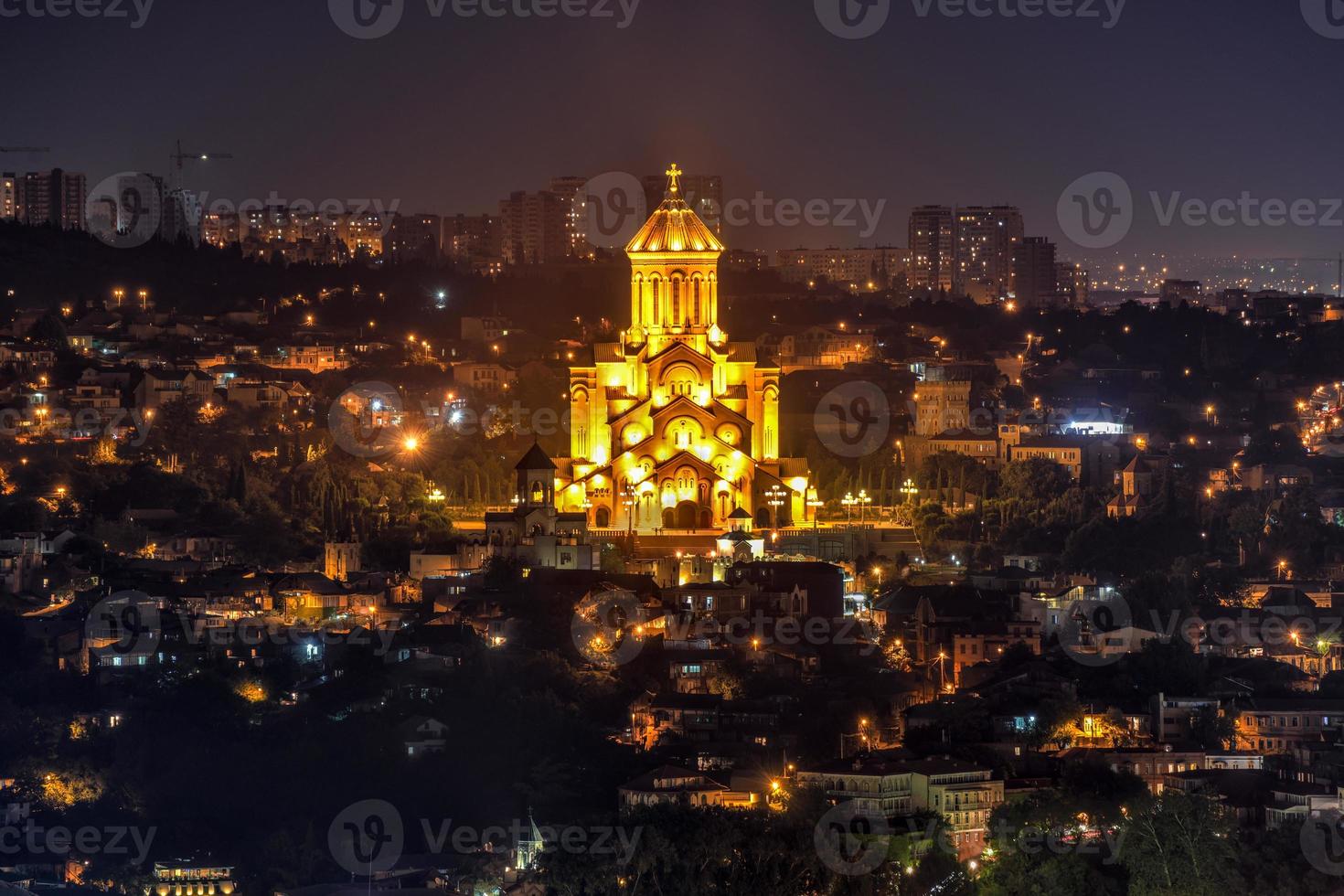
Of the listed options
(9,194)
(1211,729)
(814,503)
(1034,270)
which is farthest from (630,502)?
(1034,270)

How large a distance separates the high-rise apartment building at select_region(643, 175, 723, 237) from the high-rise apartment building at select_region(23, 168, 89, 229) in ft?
45.5

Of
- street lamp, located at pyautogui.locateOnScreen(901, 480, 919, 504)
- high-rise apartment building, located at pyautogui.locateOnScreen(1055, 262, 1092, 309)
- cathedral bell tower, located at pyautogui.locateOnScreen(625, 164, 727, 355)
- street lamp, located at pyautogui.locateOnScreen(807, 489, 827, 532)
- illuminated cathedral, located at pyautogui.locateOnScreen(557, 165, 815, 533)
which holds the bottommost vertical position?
street lamp, located at pyautogui.locateOnScreen(807, 489, 827, 532)

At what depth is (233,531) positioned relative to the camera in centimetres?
3994

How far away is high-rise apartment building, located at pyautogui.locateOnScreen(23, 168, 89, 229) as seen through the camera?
69438 millimetres

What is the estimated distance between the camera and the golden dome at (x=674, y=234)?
43844 mm

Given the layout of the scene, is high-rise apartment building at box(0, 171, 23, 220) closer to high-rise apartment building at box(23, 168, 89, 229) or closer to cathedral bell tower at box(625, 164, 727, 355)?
high-rise apartment building at box(23, 168, 89, 229)

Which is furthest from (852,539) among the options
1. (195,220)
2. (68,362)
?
(195,220)

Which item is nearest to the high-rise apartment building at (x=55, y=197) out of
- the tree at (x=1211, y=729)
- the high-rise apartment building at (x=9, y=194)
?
the high-rise apartment building at (x=9, y=194)

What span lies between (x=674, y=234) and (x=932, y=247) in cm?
3955

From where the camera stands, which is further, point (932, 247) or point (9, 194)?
point (932, 247)

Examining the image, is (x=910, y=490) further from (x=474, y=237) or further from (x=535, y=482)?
(x=474, y=237)

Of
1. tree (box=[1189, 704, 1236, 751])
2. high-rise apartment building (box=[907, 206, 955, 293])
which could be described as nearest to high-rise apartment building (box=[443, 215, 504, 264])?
high-rise apartment building (box=[907, 206, 955, 293])

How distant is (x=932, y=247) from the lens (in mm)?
82625

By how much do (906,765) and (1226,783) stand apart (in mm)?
3098
